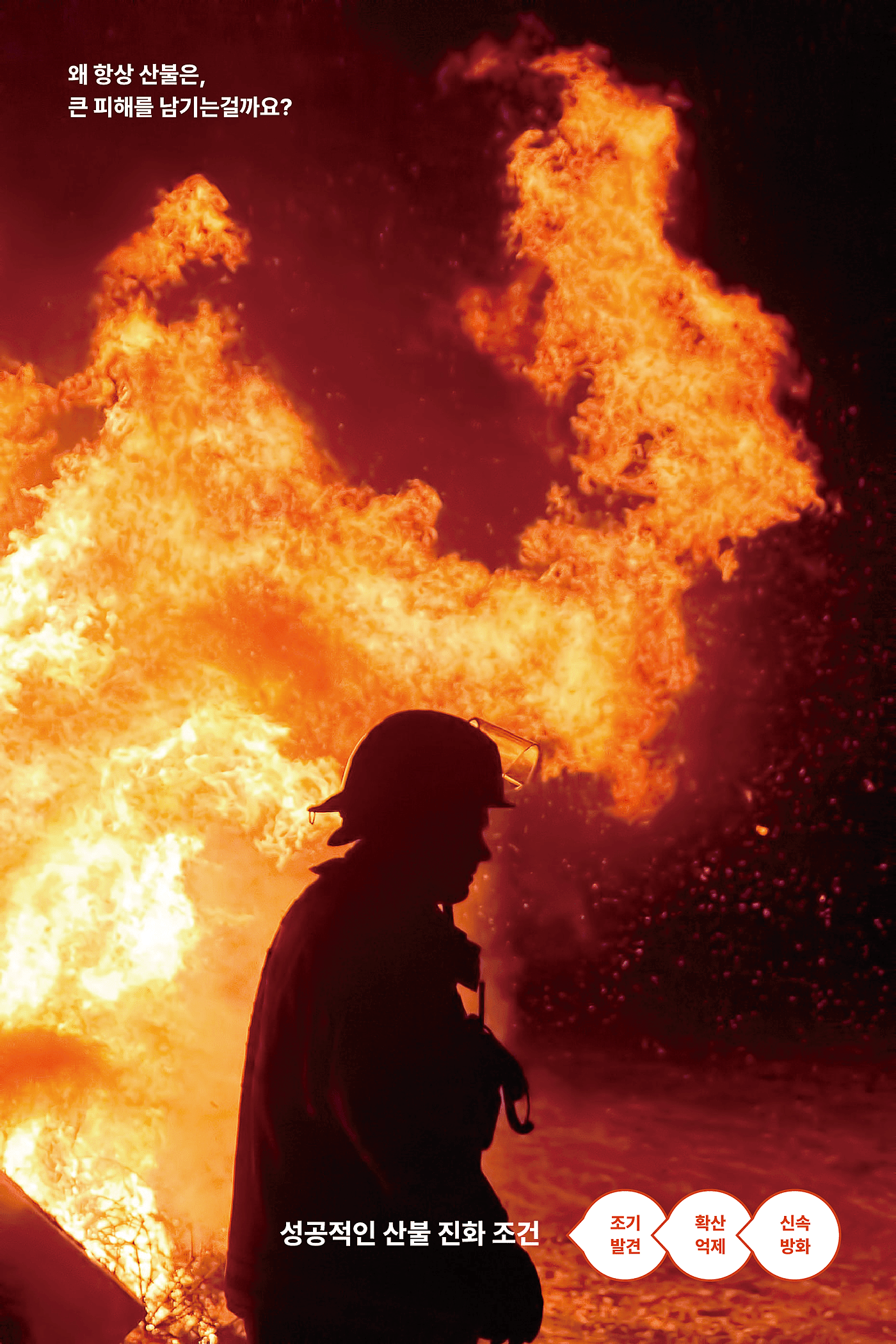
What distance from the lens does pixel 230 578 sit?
637cm

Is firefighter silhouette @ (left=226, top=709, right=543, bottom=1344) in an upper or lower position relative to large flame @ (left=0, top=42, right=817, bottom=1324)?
lower

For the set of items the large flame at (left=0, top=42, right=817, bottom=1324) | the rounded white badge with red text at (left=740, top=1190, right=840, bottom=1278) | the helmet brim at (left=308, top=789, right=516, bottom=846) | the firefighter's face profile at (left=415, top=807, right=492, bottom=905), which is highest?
the large flame at (left=0, top=42, right=817, bottom=1324)

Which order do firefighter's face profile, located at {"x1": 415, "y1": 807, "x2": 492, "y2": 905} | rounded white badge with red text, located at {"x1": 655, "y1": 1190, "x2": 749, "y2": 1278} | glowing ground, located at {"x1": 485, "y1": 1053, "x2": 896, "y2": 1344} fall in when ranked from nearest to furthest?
firefighter's face profile, located at {"x1": 415, "y1": 807, "x2": 492, "y2": 905} → glowing ground, located at {"x1": 485, "y1": 1053, "x2": 896, "y2": 1344} → rounded white badge with red text, located at {"x1": 655, "y1": 1190, "x2": 749, "y2": 1278}

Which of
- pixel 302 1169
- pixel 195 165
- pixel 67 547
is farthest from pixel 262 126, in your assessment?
pixel 302 1169

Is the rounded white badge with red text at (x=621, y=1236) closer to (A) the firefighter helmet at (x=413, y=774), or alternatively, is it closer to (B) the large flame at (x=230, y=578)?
(B) the large flame at (x=230, y=578)

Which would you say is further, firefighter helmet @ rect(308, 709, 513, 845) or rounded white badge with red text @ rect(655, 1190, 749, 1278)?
rounded white badge with red text @ rect(655, 1190, 749, 1278)

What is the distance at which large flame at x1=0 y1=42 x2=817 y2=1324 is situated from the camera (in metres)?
5.32

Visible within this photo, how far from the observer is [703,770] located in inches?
408

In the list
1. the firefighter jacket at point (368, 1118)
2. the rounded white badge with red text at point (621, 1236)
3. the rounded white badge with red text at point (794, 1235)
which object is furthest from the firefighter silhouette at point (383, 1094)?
the rounded white badge with red text at point (794, 1235)

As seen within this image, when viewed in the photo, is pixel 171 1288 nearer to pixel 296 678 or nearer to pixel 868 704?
pixel 296 678

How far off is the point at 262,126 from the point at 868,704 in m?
7.31

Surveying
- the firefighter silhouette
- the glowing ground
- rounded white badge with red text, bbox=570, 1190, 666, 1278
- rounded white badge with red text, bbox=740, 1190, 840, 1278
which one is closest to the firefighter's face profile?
the firefighter silhouette

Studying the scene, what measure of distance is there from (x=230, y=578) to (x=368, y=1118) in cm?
521

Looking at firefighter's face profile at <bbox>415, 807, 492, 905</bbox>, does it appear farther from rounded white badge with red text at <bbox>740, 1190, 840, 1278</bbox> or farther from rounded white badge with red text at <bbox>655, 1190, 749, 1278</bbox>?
rounded white badge with red text at <bbox>740, 1190, 840, 1278</bbox>
